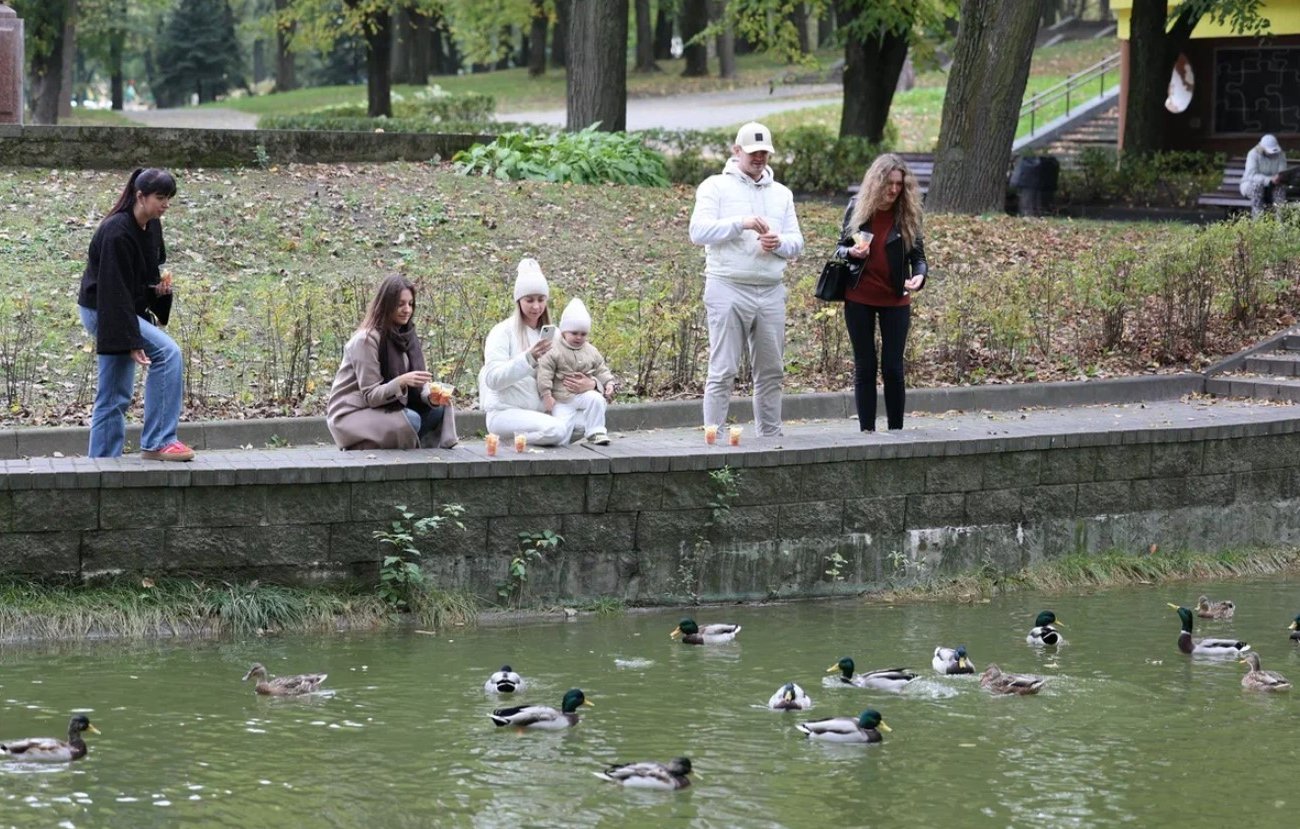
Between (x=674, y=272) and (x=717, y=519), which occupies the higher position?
(x=674, y=272)

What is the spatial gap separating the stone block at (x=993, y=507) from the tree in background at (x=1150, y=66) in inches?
758

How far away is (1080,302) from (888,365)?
201 inches

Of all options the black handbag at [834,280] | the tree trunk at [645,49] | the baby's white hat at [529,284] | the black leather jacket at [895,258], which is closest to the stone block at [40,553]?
the baby's white hat at [529,284]

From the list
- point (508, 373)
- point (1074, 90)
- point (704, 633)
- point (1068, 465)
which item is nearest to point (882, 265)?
point (1068, 465)

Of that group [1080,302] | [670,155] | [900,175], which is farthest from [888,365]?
[670,155]

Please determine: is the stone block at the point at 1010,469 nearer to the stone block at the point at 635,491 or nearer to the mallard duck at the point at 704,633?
the stone block at the point at 635,491

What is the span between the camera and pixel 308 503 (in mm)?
10000

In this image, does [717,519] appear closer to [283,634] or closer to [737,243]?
[737,243]

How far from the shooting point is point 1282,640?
10.5 meters

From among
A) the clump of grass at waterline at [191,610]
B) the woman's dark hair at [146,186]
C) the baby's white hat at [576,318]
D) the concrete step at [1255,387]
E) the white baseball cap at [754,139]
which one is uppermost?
the white baseball cap at [754,139]

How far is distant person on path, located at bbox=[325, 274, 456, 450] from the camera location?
1048 cm

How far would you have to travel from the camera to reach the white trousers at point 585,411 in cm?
1129

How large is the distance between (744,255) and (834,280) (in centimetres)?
76

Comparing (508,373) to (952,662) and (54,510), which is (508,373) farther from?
(952,662)
